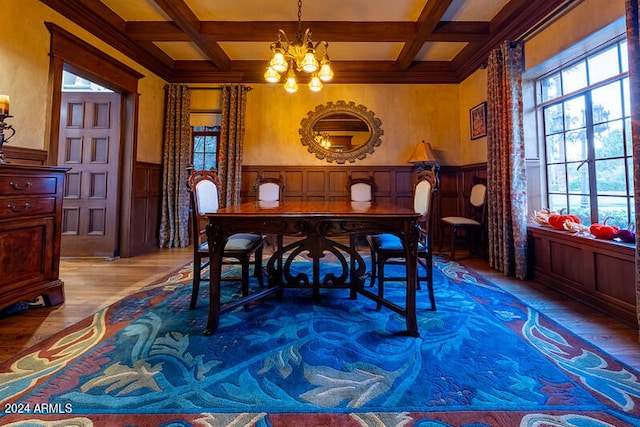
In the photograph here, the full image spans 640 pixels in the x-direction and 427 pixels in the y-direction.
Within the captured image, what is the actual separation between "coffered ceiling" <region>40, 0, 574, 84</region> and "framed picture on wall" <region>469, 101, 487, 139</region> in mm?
601

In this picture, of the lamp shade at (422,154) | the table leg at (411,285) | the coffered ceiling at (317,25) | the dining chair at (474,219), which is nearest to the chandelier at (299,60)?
the coffered ceiling at (317,25)

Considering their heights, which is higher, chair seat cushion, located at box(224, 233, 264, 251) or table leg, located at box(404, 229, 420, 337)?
chair seat cushion, located at box(224, 233, 264, 251)

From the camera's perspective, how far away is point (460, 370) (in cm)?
137

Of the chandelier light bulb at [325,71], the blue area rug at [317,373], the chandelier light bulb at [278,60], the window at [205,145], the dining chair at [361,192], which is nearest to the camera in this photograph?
the blue area rug at [317,373]

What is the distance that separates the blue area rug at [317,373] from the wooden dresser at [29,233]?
1.69 ft

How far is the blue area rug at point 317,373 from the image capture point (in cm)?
109

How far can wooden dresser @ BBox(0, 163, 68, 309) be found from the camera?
1.80 m

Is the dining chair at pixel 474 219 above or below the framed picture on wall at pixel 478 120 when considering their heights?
below

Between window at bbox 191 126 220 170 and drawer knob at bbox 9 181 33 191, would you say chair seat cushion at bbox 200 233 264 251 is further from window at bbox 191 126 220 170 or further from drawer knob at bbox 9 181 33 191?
window at bbox 191 126 220 170

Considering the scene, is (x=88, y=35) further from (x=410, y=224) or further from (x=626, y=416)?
(x=626, y=416)

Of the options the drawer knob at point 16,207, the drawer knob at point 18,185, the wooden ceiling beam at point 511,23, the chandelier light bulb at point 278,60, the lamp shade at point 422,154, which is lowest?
the drawer knob at point 16,207

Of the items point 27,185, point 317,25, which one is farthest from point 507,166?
point 27,185

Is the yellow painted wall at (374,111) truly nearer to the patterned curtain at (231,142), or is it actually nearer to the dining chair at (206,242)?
the patterned curtain at (231,142)

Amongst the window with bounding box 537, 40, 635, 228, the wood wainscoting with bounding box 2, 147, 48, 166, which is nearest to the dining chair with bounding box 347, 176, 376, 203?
the window with bounding box 537, 40, 635, 228
